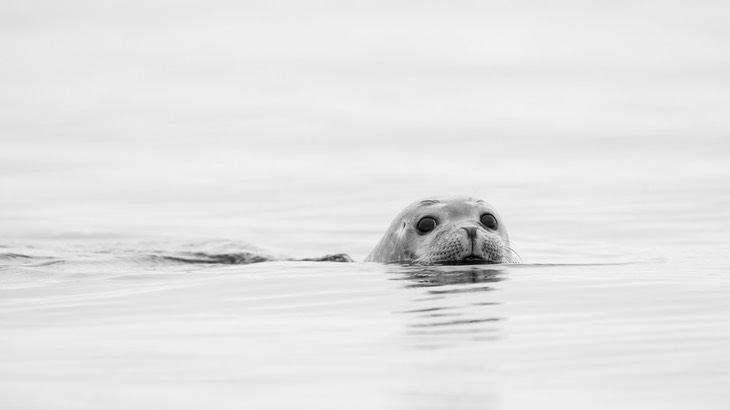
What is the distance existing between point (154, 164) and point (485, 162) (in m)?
4.93

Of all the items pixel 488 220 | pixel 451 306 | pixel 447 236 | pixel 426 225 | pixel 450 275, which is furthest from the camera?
pixel 426 225

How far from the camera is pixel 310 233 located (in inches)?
595

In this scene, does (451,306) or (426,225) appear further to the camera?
(426,225)

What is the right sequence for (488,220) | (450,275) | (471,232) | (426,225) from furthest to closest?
(426,225)
(488,220)
(471,232)
(450,275)

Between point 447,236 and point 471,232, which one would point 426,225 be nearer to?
point 447,236

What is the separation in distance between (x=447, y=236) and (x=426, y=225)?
1.87 ft

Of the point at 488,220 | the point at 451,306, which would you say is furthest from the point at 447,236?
the point at 451,306

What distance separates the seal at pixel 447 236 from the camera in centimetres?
961

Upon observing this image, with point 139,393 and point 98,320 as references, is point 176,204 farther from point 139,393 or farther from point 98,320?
point 139,393

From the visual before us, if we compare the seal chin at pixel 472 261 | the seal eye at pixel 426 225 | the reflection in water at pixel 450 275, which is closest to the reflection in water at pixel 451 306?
the reflection in water at pixel 450 275

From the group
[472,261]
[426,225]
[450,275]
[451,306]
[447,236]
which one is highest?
[426,225]

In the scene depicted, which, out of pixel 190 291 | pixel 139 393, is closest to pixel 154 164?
pixel 190 291

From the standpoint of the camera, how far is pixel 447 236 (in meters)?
9.77

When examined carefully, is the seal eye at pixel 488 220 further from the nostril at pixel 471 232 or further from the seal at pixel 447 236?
Result: the nostril at pixel 471 232
